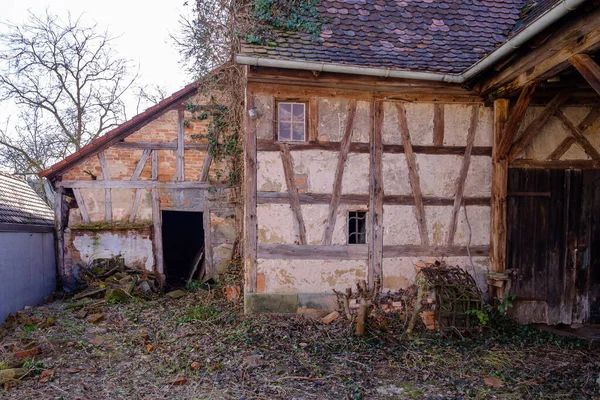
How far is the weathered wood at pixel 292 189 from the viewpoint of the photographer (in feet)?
19.2

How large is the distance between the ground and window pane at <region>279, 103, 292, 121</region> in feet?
10.1

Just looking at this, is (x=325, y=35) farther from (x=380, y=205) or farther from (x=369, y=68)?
(x=380, y=205)

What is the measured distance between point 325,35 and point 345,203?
8.83ft

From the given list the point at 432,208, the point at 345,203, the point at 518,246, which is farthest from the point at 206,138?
the point at 518,246

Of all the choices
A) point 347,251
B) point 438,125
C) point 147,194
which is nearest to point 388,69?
point 438,125

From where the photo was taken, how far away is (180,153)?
8.63 meters

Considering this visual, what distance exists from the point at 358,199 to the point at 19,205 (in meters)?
8.03

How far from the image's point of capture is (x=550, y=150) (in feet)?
19.9

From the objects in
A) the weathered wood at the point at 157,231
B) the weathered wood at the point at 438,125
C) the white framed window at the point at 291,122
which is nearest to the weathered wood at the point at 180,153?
the weathered wood at the point at 157,231

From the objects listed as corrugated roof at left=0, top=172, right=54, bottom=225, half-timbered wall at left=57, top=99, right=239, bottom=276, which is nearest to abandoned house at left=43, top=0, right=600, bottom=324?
half-timbered wall at left=57, top=99, right=239, bottom=276

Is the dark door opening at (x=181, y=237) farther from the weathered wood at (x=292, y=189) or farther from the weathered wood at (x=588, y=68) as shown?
the weathered wood at (x=588, y=68)

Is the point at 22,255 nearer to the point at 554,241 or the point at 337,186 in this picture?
the point at 337,186

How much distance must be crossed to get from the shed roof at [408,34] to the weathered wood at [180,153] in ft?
11.8

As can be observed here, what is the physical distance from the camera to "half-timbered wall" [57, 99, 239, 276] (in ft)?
27.7
